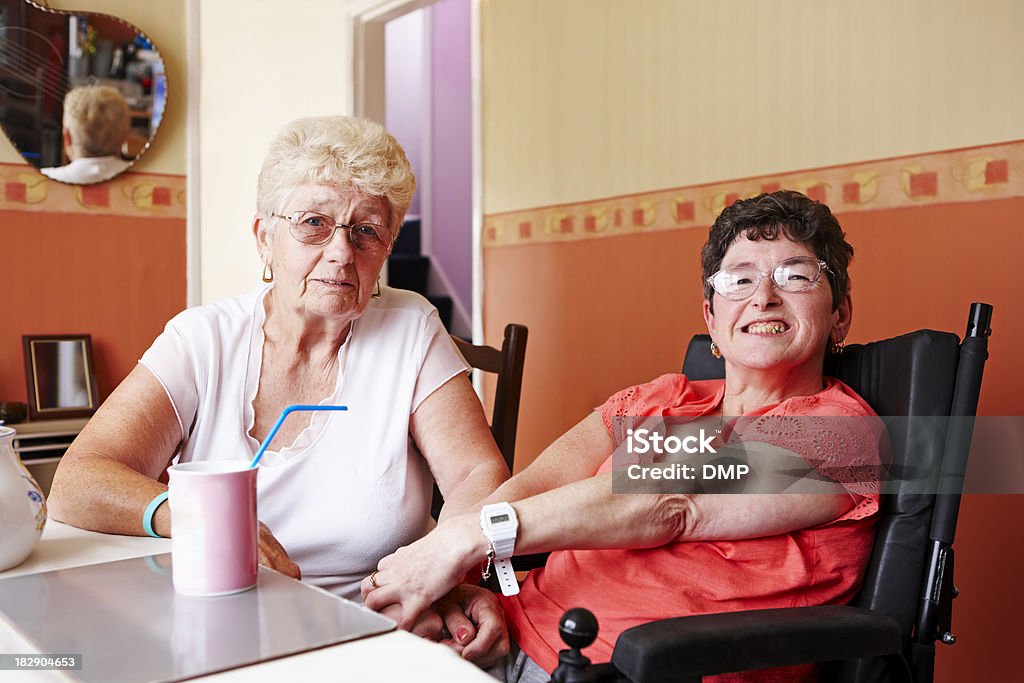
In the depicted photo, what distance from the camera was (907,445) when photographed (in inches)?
54.3

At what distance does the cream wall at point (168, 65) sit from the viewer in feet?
13.1

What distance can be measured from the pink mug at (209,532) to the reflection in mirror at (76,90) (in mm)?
3269

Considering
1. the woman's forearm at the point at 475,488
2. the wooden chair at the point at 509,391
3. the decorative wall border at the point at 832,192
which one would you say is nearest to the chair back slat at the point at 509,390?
the wooden chair at the point at 509,391

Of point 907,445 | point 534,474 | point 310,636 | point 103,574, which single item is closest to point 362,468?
point 534,474

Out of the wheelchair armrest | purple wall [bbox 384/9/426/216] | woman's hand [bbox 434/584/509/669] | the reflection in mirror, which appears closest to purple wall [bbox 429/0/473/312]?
purple wall [bbox 384/9/426/216]

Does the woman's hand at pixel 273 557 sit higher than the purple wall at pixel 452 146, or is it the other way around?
the purple wall at pixel 452 146

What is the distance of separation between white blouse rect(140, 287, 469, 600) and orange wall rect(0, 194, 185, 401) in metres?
2.44

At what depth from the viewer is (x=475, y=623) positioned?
1.42 metres

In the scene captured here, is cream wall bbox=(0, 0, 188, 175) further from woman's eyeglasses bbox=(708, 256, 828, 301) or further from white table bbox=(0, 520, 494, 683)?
white table bbox=(0, 520, 494, 683)

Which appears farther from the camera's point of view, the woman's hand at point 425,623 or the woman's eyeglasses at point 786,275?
the woman's eyeglasses at point 786,275

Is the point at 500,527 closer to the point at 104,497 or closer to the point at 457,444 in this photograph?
the point at 457,444

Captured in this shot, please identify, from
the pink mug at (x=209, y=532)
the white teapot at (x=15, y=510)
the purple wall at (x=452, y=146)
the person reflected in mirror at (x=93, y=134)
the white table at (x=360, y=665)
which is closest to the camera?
the white table at (x=360, y=665)

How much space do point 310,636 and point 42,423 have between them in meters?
3.14

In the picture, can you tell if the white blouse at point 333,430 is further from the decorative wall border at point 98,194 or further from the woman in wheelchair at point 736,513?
the decorative wall border at point 98,194
